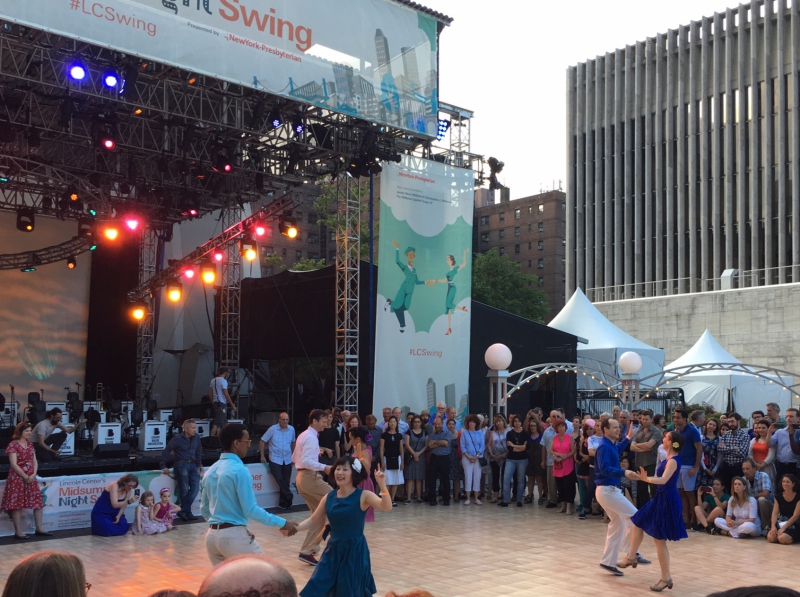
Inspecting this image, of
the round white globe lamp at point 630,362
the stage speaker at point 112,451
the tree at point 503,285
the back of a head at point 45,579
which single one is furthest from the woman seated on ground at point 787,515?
the tree at point 503,285

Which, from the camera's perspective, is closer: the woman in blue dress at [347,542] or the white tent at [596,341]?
the woman in blue dress at [347,542]

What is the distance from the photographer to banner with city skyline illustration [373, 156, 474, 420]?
58.5ft

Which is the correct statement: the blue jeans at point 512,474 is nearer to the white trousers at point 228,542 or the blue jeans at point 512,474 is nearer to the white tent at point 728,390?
the white trousers at point 228,542

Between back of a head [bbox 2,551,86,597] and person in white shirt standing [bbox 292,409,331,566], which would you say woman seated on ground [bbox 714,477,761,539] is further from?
back of a head [bbox 2,551,86,597]

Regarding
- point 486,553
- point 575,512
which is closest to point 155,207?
point 575,512

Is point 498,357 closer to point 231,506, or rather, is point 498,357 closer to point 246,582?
point 231,506

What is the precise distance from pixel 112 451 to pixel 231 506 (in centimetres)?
973

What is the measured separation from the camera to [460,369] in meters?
18.8

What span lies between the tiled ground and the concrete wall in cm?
2295

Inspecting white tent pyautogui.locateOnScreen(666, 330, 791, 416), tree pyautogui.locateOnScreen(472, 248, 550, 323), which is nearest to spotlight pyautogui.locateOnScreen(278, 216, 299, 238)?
white tent pyautogui.locateOnScreen(666, 330, 791, 416)

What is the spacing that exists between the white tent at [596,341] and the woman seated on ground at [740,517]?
1347cm

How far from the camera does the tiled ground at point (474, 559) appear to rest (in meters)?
8.93

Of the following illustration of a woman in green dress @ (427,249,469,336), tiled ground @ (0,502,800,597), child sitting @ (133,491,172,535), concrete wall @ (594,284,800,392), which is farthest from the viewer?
concrete wall @ (594,284,800,392)

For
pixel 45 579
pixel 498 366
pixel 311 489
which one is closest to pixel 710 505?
pixel 498 366
